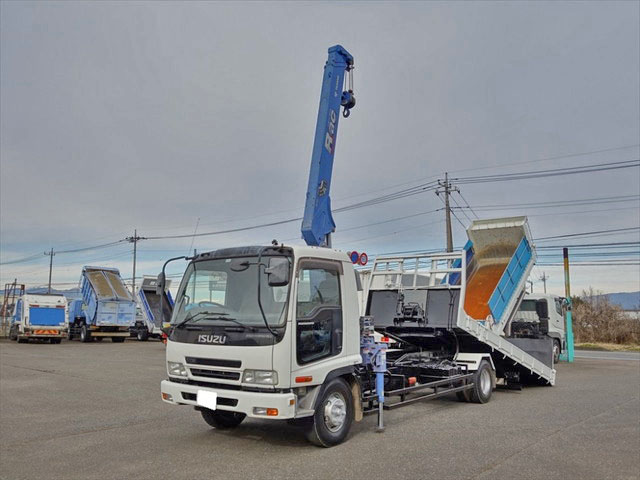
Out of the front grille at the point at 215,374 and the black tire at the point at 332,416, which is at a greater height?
the front grille at the point at 215,374

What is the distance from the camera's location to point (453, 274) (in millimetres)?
10523

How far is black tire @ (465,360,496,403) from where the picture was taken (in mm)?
9688

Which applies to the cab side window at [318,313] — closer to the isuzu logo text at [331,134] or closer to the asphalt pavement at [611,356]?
the isuzu logo text at [331,134]

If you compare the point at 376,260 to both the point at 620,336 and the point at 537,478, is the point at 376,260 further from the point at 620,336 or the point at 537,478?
the point at 620,336

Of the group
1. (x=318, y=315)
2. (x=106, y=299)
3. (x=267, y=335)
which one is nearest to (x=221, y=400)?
(x=267, y=335)

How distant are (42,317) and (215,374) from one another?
934 inches

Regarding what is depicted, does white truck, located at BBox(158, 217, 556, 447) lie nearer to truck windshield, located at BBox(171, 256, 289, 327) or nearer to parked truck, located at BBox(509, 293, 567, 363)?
truck windshield, located at BBox(171, 256, 289, 327)

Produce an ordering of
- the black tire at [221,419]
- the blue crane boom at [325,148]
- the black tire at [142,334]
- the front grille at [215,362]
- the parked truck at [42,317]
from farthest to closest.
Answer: the black tire at [142,334] → the parked truck at [42,317] → the blue crane boom at [325,148] → the black tire at [221,419] → the front grille at [215,362]

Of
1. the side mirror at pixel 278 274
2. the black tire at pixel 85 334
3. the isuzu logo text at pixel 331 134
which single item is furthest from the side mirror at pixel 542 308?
the black tire at pixel 85 334

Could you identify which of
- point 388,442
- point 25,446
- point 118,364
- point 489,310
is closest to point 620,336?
point 489,310

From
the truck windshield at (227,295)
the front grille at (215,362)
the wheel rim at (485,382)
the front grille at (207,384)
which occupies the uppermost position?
the truck windshield at (227,295)

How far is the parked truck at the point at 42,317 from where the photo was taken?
2617 cm

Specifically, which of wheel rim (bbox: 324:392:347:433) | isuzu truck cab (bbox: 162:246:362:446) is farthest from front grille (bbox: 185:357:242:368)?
wheel rim (bbox: 324:392:347:433)

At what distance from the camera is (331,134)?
926 cm
